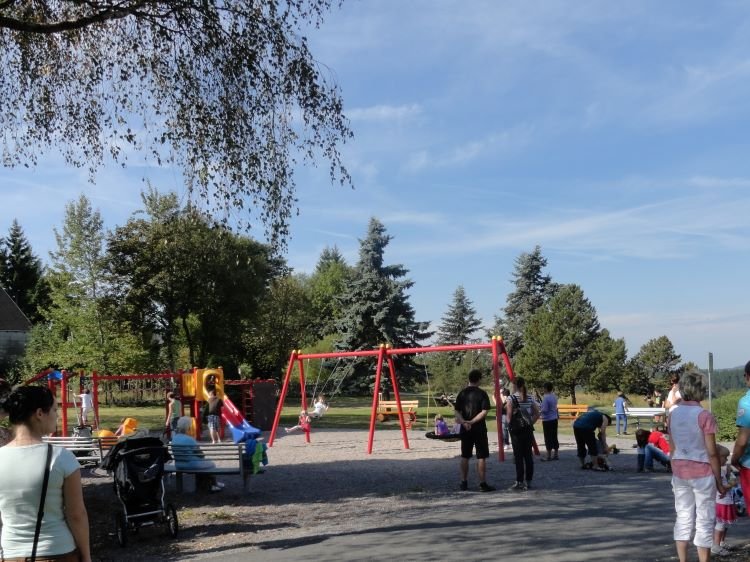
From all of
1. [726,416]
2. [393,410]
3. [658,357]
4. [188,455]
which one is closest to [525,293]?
[658,357]

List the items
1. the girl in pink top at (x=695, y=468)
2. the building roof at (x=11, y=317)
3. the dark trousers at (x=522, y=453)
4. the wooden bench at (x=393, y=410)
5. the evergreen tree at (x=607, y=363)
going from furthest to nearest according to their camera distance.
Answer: the building roof at (x=11, y=317)
the evergreen tree at (x=607, y=363)
the wooden bench at (x=393, y=410)
the dark trousers at (x=522, y=453)
the girl in pink top at (x=695, y=468)

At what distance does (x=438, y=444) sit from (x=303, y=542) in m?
13.6

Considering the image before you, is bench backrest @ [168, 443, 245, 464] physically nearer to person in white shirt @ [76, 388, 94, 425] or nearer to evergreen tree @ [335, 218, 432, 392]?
person in white shirt @ [76, 388, 94, 425]

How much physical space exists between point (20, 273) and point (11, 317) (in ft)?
28.2

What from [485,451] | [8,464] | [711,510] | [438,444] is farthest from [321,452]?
[8,464]

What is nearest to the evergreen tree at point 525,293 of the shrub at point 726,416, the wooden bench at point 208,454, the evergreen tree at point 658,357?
the evergreen tree at point 658,357

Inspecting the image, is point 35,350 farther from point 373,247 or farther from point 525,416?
point 525,416

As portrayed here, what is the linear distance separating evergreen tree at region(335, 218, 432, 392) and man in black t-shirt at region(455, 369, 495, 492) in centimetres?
3666

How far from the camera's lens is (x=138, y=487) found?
9.25m

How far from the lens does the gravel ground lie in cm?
809

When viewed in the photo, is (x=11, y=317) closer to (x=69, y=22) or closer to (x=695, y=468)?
(x=69, y=22)

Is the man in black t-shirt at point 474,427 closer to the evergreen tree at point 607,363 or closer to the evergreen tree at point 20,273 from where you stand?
the evergreen tree at point 607,363

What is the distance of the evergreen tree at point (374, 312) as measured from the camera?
5019 cm

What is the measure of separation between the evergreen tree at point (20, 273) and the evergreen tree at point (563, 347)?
42.6 meters
